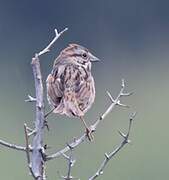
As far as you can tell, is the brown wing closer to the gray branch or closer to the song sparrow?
the song sparrow

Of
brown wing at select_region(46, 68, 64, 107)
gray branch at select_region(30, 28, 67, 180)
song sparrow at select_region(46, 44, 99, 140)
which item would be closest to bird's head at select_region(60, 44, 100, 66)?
song sparrow at select_region(46, 44, 99, 140)

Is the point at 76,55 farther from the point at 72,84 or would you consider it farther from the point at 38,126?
the point at 38,126

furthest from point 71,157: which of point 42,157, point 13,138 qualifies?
point 13,138

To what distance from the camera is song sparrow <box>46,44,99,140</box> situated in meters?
5.84

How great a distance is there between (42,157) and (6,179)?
6.38m

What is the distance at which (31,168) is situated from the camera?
4871 millimetres

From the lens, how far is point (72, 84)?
6070 mm

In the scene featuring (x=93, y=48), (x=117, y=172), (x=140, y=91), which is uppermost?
(x=93, y=48)

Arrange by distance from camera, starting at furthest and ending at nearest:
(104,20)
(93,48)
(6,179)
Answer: (104,20) → (93,48) → (6,179)

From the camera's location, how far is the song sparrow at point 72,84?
584cm

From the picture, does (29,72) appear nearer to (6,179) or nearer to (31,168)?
→ (6,179)

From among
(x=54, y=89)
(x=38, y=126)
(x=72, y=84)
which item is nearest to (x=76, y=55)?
(x=72, y=84)

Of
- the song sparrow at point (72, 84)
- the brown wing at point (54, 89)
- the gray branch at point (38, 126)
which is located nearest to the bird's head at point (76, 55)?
the song sparrow at point (72, 84)

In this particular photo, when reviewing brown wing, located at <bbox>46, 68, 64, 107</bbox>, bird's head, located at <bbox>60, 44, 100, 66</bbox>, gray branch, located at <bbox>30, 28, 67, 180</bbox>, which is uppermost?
bird's head, located at <bbox>60, 44, 100, 66</bbox>
